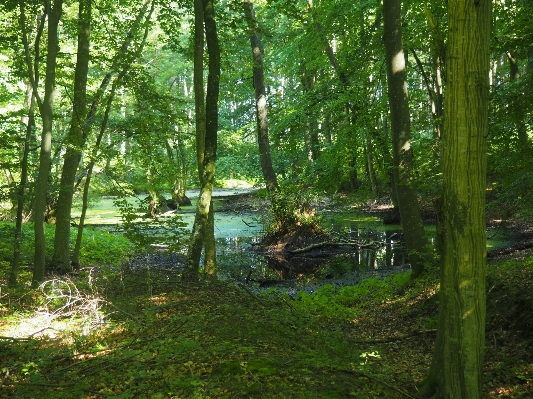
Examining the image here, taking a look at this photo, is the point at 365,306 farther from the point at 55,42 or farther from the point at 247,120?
the point at 247,120

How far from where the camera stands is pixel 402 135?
8102 millimetres

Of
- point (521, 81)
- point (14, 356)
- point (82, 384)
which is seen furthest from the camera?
point (521, 81)

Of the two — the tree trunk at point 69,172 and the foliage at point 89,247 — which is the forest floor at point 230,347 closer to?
the tree trunk at point 69,172

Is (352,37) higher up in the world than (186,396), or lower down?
higher up

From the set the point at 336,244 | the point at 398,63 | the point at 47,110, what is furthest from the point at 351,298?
the point at 47,110

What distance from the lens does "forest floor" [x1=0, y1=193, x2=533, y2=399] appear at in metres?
4.16

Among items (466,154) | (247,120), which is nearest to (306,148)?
(247,120)

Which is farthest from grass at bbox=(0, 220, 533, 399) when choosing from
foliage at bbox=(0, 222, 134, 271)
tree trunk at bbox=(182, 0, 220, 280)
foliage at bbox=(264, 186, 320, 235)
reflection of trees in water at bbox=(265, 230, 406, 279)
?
foliage at bbox=(264, 186, 320, 235)

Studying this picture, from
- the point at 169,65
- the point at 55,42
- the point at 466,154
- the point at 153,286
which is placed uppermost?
the point at 169,65

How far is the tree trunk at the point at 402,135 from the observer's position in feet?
25.9

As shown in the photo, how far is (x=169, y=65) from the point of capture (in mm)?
33781

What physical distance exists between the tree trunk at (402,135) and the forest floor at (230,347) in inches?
37.8

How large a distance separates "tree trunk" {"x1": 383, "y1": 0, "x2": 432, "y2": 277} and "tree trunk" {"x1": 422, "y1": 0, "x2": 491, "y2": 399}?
13.6ft

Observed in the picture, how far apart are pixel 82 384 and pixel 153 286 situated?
3552 mm
